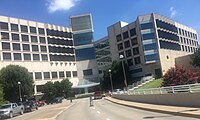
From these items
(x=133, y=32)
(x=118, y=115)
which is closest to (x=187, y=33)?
(x=133, y=32)

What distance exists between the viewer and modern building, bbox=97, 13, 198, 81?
4252 inches

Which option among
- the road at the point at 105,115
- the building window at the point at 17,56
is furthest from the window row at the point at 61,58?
the road at the point at 105,115

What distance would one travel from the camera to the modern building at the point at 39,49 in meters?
108

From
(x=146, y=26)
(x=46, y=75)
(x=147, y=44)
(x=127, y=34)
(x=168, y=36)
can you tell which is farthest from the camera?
(x=46, y=75)

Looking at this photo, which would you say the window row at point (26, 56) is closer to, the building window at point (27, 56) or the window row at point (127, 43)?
the building window at point (27, 56)

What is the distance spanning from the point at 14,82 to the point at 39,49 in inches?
1205

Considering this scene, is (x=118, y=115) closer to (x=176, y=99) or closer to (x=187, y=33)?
(x=176, y=99)

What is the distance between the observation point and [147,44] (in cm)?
10862

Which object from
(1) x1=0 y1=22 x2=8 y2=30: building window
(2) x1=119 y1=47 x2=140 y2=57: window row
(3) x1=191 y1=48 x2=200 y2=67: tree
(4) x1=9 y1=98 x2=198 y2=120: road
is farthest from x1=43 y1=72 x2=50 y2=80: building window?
(4) x1=9 y1=98 x2=198 y2=120: road

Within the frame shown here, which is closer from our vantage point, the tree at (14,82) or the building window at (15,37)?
the tree at (14,82)

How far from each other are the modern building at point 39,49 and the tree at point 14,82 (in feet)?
41.5

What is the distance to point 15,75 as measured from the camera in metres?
91.1

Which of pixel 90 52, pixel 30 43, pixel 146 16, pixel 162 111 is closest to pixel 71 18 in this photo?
pixel 90 52

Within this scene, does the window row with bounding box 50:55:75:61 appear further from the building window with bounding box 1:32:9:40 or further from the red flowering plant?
the red flowering plant
